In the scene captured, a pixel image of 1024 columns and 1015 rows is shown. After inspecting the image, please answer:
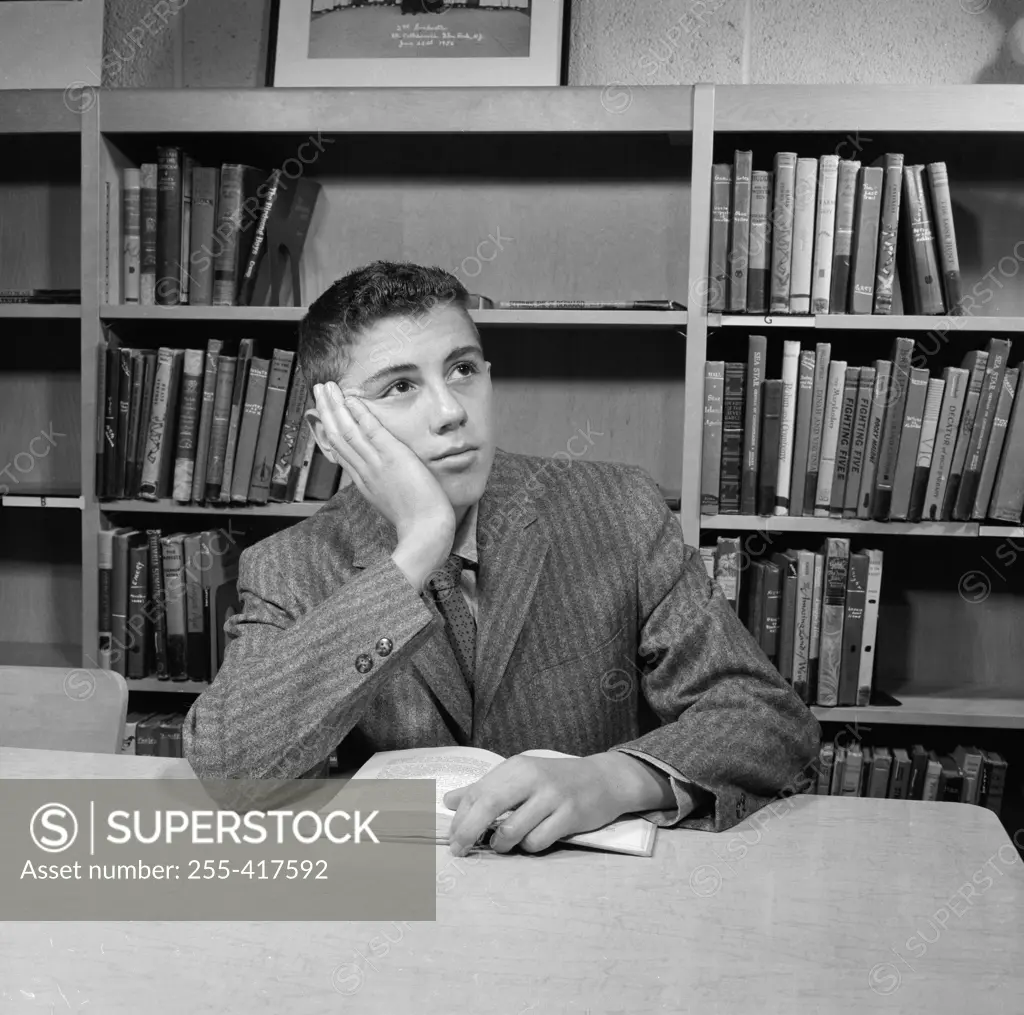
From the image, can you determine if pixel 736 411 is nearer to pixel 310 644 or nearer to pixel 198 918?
pixel 310 644

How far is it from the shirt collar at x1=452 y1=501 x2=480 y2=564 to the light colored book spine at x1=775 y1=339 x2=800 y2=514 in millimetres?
845

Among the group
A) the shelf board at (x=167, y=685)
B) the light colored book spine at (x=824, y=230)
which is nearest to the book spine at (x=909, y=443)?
the light colored book spine at (x=824, y=230)

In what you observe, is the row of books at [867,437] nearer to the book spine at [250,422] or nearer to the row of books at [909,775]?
the row of books at [909,775]

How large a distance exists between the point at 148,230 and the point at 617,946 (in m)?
1.79

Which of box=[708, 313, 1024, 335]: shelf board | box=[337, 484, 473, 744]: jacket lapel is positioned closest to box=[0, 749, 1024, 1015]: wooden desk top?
box=[337, 484, 473, 744]: jacket lapel

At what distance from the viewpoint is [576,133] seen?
201 cm

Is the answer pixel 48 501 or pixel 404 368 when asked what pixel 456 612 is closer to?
pixel 404 368

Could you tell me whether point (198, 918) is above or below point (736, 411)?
below

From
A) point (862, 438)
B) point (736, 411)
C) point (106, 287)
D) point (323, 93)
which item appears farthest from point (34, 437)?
point (862, 438)

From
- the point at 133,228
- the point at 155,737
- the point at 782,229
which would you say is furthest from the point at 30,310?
the point at 782,229

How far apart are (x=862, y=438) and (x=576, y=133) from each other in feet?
2.66

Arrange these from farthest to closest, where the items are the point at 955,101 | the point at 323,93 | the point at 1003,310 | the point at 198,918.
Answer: the point at 1003,310 < the point at 323,93 < the point at 955,101 < the point at 198,918

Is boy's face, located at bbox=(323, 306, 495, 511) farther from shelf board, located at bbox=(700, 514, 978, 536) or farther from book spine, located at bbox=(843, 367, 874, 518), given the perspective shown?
book spine, located at bbox=(843, 367, 874, 518)

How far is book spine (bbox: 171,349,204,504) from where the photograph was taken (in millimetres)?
2092
